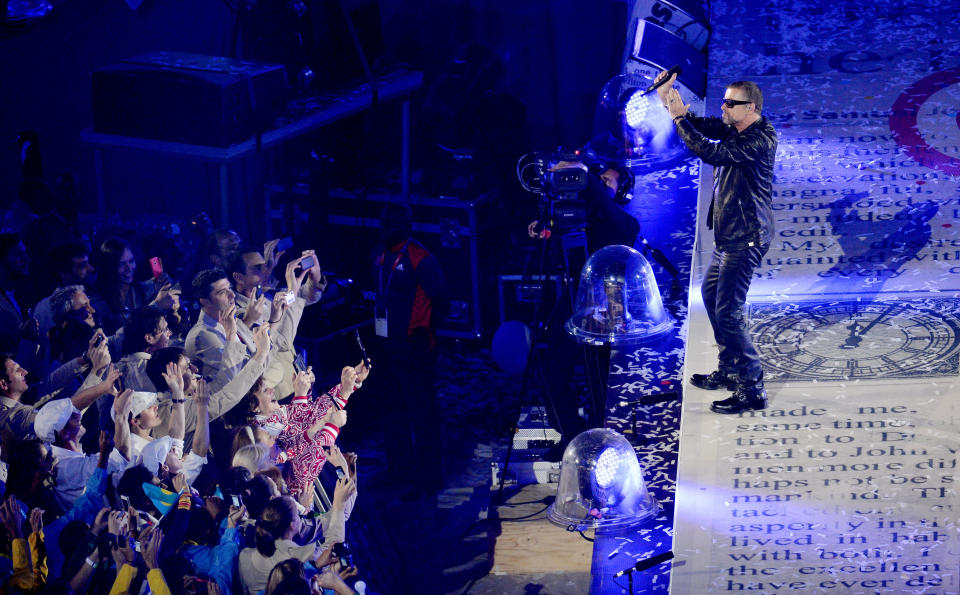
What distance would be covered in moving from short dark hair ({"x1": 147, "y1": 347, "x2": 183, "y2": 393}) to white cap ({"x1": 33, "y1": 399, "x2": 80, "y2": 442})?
42cm

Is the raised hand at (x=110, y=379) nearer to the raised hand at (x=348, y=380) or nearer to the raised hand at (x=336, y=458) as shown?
the raised hand at (x=336, y=458)

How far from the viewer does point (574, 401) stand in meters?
7.49

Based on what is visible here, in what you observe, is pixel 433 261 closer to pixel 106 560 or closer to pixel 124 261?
pixel 124 261

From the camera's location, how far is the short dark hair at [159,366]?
5.72 metres

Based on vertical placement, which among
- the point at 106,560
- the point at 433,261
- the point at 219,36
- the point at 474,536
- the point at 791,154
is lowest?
the point at 474,536

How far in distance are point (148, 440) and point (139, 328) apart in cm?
53

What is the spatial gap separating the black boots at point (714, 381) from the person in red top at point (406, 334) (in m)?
1.95

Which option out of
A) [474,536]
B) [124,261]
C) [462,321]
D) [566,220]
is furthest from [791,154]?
[124,261]

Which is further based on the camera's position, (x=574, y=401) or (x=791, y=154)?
(x=791, y=154)

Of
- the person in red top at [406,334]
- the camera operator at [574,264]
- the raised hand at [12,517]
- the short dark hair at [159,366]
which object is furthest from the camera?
the person in red top at [406,334]

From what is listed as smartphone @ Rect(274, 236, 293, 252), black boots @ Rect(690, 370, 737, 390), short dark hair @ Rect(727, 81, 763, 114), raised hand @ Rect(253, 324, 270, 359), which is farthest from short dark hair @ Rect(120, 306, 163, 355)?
short dark hair @ Rect(727, 81, 763, 114)

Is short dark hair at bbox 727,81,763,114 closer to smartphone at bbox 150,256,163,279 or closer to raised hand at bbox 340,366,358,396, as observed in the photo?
raised hand at bbox 340,366,358,396

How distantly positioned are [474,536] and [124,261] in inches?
108

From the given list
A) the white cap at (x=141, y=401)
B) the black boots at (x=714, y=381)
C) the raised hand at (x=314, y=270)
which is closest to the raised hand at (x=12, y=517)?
the white cap at (x=141, y=401)
